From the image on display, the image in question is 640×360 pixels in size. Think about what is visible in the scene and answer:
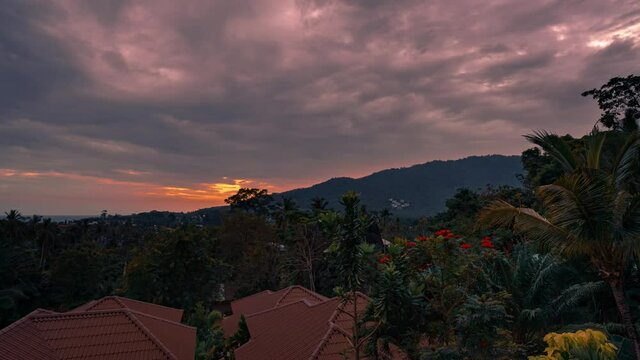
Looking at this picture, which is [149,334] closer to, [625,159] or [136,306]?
[136,306]

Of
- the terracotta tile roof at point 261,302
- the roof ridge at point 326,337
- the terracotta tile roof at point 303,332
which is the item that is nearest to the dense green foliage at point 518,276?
the terracotta tile roof at point 303,332

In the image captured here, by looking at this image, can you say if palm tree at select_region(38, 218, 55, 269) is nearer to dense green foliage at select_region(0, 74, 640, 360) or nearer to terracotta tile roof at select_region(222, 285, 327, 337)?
terracotta tile roof at select_region(222, 285, 327, 337)

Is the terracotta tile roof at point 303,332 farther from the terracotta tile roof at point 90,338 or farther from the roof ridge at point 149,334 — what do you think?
the terracotta tile roof at point 90,338

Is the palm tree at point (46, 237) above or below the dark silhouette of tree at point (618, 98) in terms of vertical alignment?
below

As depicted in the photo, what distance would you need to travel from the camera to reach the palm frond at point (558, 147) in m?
11.1

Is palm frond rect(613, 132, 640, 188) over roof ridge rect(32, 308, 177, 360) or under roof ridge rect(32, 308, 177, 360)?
over

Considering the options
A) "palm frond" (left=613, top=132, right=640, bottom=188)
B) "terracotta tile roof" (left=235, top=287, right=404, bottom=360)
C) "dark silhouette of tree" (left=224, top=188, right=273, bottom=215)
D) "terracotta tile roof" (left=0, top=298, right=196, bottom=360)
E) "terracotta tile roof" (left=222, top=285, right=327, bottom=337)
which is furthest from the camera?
"dark silhouette of tree" (left=224, top=188, right=273, bottom=215)

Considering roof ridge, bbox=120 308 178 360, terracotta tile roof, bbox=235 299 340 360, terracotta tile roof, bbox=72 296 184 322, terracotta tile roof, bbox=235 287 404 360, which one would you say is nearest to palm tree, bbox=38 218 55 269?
terracotta tile roof, bbox=72 296 184 322

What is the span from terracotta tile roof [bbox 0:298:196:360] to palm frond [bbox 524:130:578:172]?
14.8 metres

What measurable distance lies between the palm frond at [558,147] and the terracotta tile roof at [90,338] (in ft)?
48.5

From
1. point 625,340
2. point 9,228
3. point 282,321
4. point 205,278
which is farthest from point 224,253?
point 625,340

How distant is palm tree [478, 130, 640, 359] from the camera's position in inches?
379

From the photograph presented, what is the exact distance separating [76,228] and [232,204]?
37.0 m

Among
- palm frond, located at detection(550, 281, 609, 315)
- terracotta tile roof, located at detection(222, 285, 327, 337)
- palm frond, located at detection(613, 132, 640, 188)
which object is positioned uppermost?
palm frond, located at detection(613, 132, 640, 188)
